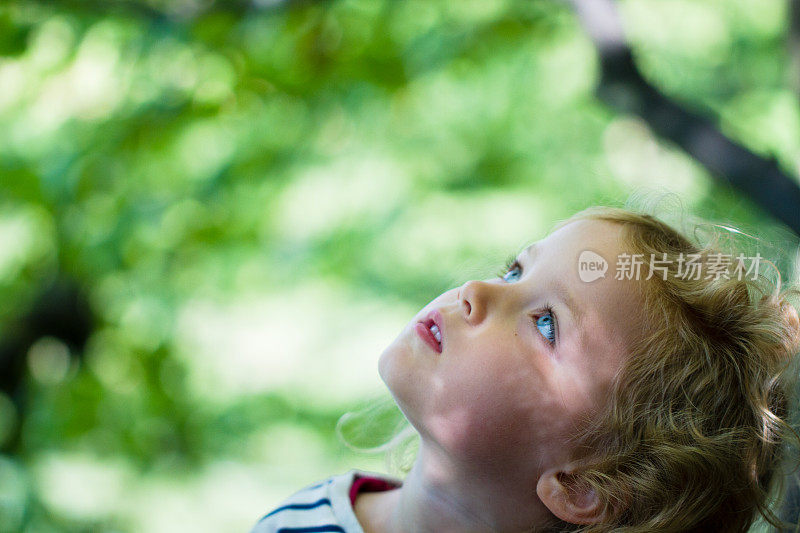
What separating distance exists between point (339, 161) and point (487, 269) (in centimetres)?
100

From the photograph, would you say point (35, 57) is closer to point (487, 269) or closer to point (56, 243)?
point (56, 243)

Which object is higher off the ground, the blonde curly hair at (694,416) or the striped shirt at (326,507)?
the blonde curly hair at (694,416)

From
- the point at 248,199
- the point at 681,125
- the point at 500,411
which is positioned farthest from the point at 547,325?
the point at 248,199

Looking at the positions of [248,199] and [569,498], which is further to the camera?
[248,199]

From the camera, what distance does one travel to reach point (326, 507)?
3.08 ft

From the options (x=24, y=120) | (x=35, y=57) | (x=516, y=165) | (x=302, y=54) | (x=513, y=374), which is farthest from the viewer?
(x=516, y=165)

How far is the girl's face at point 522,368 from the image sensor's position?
770mm

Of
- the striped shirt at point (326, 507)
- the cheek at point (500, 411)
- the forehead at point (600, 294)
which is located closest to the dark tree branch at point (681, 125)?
the forehead at point (600, 294)

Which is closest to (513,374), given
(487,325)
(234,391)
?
(487,325)

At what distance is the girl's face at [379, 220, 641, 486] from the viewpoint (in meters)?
0.77

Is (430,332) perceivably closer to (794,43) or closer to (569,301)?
(569,301)

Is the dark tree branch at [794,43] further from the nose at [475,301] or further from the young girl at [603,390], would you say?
the nose at [475,301]

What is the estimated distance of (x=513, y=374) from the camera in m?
0.77

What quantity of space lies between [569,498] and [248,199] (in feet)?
4.44
